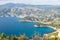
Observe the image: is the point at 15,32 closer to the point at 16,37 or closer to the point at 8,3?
the point at 16,37

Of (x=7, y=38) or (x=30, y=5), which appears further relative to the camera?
(x=30, y=5)

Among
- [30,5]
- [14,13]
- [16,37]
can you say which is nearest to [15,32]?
[16,37]

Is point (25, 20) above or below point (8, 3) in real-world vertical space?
below

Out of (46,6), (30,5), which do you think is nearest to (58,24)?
(46,6)

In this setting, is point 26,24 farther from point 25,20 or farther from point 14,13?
point 14,13

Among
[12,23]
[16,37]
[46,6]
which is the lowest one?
[16,37]

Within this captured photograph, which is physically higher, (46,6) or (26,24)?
(46,6)
